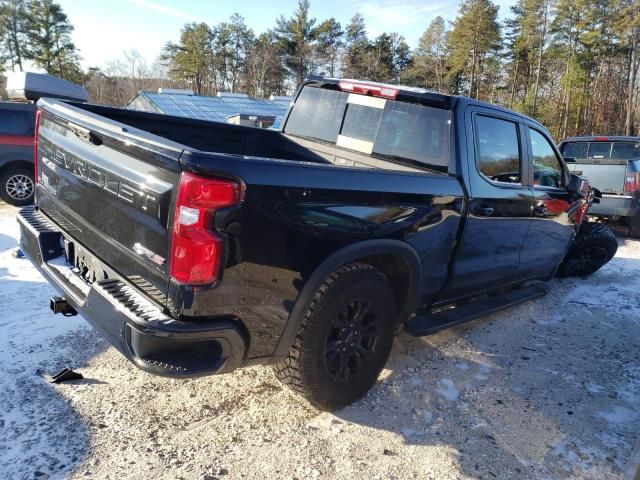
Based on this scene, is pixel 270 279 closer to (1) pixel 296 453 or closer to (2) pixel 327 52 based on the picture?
(1) pixel 296 453

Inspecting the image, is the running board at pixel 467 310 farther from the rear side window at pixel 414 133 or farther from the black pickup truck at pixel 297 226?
the rear side window at pixel 414 133

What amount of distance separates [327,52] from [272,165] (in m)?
47.9

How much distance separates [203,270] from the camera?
80.0 inches

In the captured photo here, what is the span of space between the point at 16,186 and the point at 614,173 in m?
10.5

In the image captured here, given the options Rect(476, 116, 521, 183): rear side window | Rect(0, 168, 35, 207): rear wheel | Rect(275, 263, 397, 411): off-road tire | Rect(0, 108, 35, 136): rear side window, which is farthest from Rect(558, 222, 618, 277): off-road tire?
Rect(0, 108, 35, 136): rear side window

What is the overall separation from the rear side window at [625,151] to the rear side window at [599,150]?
0.08 metres

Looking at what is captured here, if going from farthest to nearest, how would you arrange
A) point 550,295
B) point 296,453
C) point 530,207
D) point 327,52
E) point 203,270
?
point 327,52 → point 550,295 → point 530,207 → point 296,453 → point 203,270

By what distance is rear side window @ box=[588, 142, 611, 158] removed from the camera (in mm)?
8977

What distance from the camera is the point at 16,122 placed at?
28.4ft

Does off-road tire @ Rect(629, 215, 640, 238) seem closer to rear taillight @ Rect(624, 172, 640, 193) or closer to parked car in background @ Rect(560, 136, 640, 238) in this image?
parked car in background @ Rect(560, 136, 640, 238)

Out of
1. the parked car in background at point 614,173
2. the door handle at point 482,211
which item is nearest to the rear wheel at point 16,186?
the door handle at point 482,211

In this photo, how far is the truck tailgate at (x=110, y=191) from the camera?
212cm

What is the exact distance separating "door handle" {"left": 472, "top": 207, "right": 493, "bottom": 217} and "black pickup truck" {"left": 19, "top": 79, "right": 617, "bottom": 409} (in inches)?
1.4

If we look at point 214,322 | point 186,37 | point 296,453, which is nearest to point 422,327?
point 296,453
